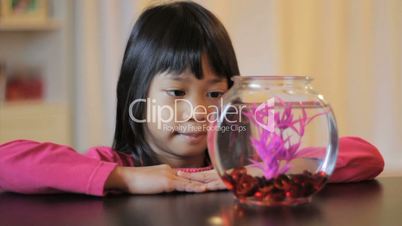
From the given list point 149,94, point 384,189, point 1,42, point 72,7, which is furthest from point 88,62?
point 384,189

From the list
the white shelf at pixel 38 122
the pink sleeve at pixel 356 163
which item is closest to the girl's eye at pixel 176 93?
the pink sleeve at pixel 356 163

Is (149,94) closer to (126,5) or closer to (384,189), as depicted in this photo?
(384,189)

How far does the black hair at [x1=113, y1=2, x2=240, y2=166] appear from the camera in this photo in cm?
105

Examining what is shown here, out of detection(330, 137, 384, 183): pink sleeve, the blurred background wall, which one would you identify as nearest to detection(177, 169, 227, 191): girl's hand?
detection(330, 137, 384, 183): pink sleeve

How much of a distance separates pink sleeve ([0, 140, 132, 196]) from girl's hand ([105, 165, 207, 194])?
0.02 meters

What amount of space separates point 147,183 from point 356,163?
37 centimetres

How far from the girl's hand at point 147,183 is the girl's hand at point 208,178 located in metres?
0.01

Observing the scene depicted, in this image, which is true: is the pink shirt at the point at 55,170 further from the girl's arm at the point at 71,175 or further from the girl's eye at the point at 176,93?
the girl's eye at the point at 176,93

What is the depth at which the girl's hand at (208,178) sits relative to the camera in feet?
2.66

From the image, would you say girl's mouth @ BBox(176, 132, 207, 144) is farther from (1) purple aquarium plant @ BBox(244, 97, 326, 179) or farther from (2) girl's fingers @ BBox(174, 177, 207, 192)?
(1) purple aquarium plant @ BBox(244, 97, 326, 179)

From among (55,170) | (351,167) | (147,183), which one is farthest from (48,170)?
(351,167)

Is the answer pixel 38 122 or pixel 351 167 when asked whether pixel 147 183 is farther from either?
pixel 38 122

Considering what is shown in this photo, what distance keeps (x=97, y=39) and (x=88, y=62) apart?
0.09 metres

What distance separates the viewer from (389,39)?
2047 millimetres
